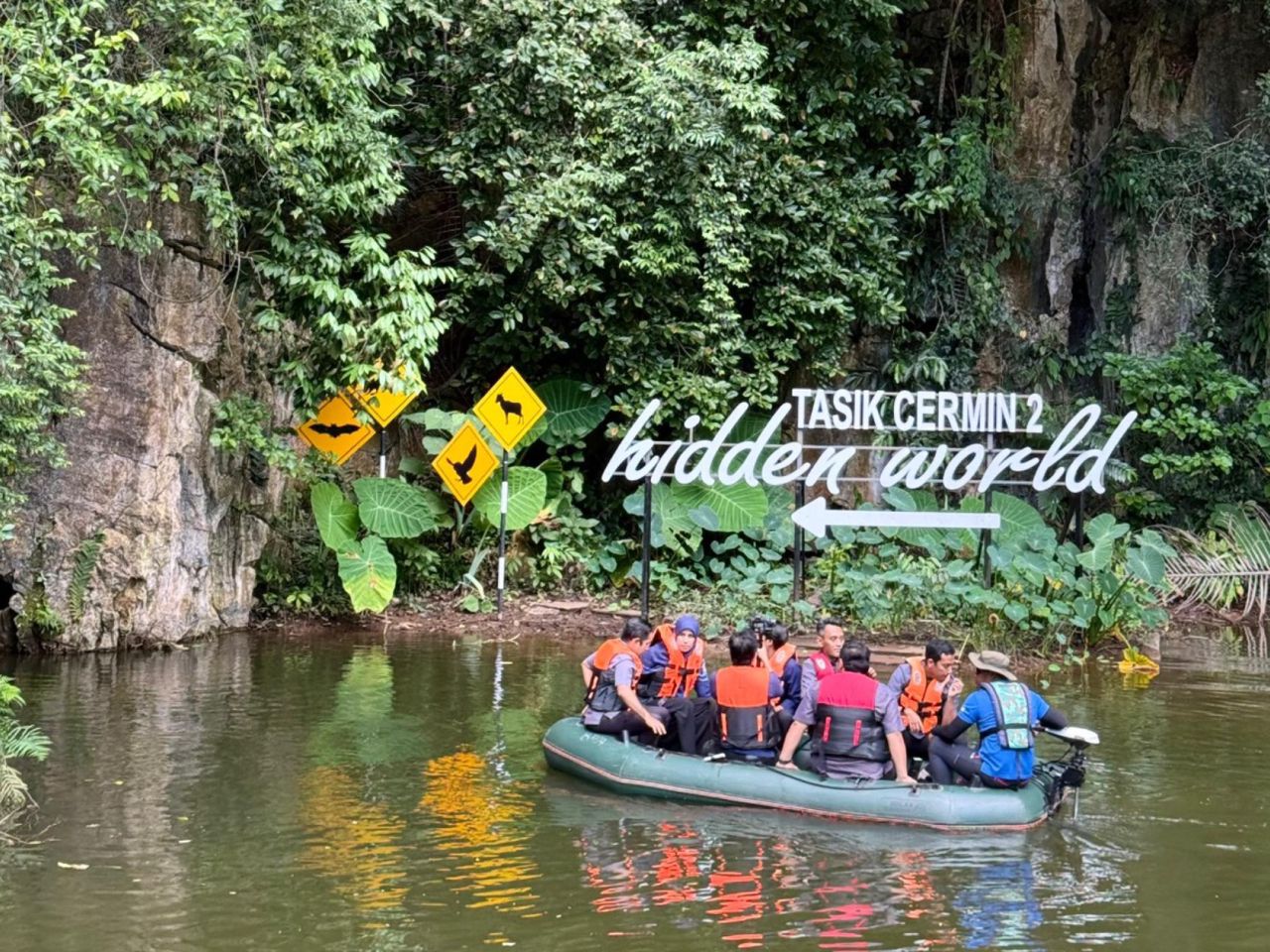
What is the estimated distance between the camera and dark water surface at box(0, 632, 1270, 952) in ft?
24.0

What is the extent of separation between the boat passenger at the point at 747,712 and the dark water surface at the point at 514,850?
2.04ft

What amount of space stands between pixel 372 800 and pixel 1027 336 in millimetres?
13524

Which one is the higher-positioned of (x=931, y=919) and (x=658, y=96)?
(x=658, y=96)

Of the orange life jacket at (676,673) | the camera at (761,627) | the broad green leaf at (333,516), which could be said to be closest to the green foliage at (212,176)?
the broad green leaf at (333,516)

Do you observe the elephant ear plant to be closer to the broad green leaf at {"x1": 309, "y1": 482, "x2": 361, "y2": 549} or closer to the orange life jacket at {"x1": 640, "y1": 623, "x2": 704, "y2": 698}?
the broad green leaf at {"x1": 309, "y1": 482, "x2": 361, "y2": 549}

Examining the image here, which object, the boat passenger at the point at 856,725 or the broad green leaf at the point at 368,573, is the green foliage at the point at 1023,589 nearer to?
the broad green leaf at the point at 368,573

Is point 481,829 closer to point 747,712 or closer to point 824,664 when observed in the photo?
point 747,712

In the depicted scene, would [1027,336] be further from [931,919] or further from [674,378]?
[931,919]

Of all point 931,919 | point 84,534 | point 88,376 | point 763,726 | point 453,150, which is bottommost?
point 931,919

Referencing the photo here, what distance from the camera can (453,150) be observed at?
58.8ft

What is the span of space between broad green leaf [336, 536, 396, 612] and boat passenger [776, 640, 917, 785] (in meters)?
7.90

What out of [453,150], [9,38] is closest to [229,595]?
[453,150]

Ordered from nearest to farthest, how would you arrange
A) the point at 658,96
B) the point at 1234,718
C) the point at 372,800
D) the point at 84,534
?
the point at 372,800 < the point at 1234,718 < the point at 84,534 < the point at 658,96

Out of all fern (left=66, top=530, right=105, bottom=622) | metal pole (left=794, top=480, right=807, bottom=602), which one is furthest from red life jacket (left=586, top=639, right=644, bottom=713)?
fern (left=66, top=530, right=105, bottom=622)
